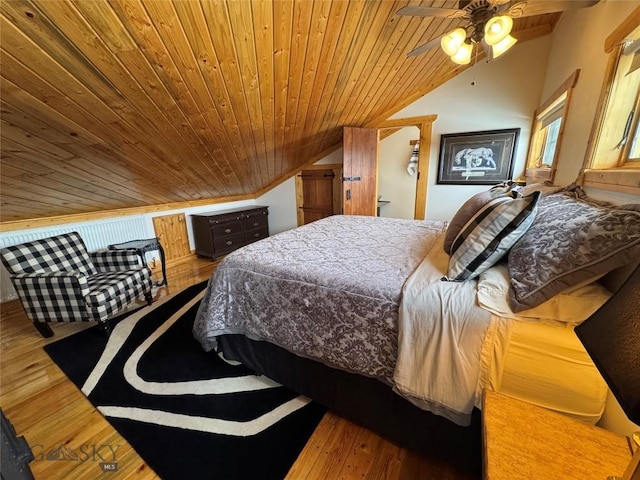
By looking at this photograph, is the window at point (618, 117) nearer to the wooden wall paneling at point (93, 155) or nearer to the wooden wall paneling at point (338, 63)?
the wooden wall paneling at point (338, 63)

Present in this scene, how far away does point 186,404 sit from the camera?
5.19 feet

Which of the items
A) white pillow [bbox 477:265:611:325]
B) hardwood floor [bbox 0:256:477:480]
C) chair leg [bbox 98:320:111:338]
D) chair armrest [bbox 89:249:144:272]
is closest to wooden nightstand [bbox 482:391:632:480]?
white pillow [bbox 477:265:611:325]

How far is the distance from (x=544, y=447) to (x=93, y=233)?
413 cm

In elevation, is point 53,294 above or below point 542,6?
below

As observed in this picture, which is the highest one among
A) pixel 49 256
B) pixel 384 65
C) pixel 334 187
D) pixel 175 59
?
pixel 384 65

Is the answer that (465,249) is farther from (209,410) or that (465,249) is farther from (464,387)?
(209,410)

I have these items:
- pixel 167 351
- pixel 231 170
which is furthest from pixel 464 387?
pixel 231 170

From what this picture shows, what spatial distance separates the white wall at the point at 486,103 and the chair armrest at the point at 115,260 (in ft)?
12.7

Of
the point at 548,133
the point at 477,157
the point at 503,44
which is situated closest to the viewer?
the point at 503,44

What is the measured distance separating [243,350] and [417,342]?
1140 mm

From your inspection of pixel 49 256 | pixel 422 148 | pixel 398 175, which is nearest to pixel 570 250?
pixel 422 148

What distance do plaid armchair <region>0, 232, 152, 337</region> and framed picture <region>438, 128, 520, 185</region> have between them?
4.01 m

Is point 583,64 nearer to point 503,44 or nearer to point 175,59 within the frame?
point 503,44

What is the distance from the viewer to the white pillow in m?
0.92
